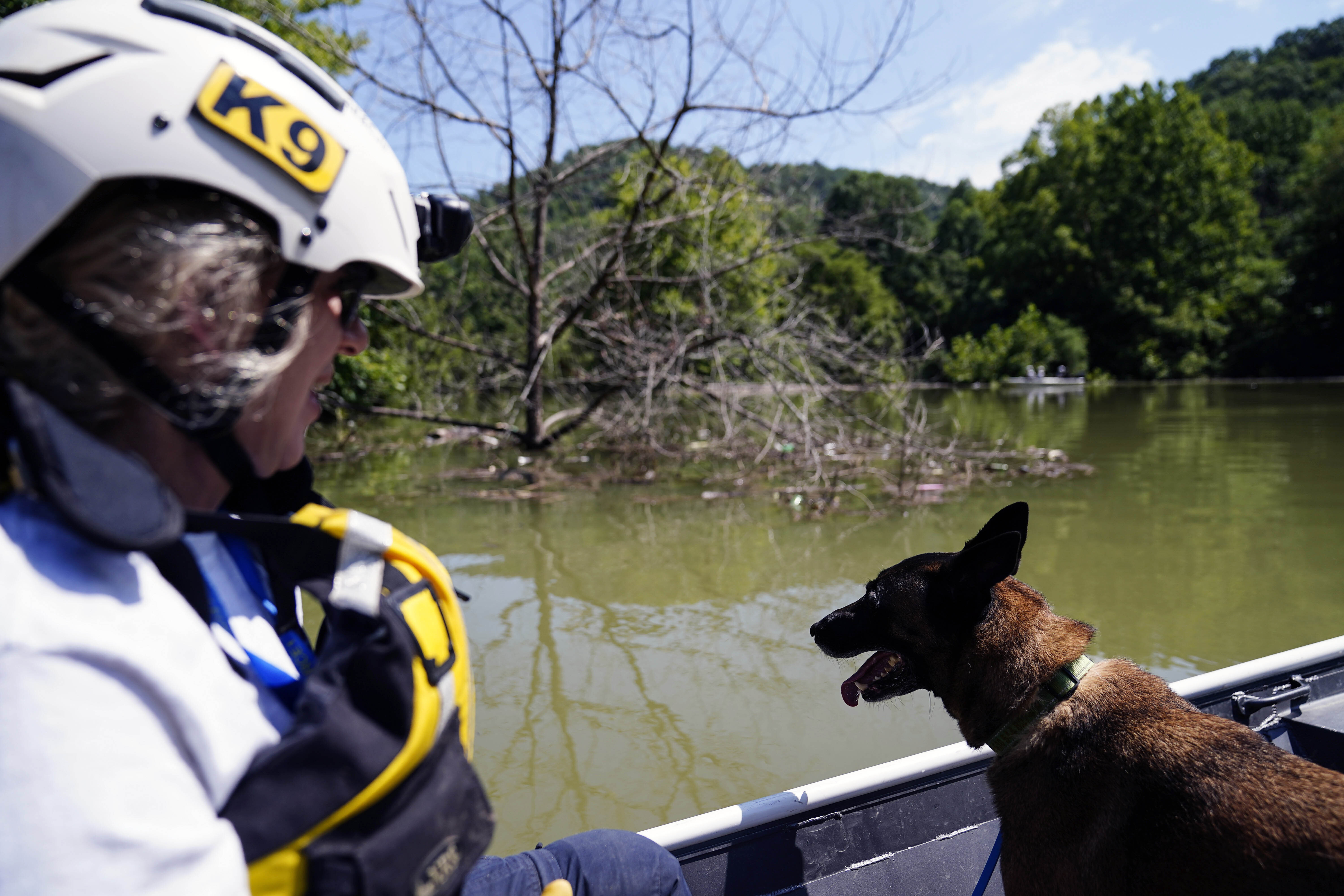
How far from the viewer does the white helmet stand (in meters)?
0.96

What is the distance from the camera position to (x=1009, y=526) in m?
2.42

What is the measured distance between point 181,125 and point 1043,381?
43.3 m

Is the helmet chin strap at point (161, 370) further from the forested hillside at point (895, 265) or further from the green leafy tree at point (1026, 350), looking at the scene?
the green leafy tree at point (1026, 350)

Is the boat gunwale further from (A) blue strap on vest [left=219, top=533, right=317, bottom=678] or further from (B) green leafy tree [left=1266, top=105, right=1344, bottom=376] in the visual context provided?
(B) green leafy tree [left=1266, top=105, right=1344, bottom=376]

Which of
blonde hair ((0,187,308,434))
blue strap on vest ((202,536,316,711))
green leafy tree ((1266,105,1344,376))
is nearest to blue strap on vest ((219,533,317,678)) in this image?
blue strap on vest ((202,536,316,711))

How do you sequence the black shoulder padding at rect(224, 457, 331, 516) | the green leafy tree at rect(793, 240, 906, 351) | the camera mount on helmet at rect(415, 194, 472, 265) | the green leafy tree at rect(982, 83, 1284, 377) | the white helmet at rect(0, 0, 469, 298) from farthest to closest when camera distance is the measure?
the green leafy tree at rect(982, 83, 1284, 377), the green leafy tree at rect(793, 240, 906, 351), the camera mount on helmet at rect(415, 194, 472, 265), the black shoulder padding at rect(224, 457, 331, 516), the white helmet at rect(0, 0, 469, 298)

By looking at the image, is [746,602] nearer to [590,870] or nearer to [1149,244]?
[590,870]

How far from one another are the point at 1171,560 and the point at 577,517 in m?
6.25

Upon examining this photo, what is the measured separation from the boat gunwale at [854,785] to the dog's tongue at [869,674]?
0.78 feet

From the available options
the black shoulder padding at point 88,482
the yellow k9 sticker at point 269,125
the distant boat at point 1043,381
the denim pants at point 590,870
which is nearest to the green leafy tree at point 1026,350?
the distant boat at point 1043,381

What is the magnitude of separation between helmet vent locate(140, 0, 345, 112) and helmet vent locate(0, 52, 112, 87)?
0.18m

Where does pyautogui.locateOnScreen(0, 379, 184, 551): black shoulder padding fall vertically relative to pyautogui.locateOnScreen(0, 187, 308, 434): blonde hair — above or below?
below

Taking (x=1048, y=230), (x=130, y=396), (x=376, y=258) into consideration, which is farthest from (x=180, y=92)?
(x=1048, y=230)

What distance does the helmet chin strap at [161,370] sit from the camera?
35.4 inches
